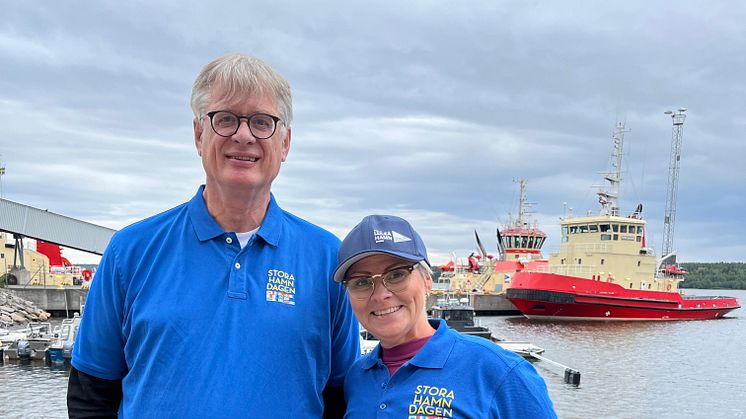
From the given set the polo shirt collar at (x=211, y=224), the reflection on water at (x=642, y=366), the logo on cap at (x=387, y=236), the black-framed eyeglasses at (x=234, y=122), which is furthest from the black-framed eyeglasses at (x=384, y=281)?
the reflection on water at (x=642, y=366)

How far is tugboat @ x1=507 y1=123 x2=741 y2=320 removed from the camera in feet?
133

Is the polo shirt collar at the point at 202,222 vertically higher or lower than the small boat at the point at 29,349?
higher

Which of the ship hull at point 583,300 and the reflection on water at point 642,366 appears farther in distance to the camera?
the ship hull at point 583,300

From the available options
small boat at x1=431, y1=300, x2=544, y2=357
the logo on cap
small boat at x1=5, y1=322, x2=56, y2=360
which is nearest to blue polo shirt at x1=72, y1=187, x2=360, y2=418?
the logo on cap

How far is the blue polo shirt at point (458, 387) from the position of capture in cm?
228

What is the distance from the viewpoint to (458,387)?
229cm

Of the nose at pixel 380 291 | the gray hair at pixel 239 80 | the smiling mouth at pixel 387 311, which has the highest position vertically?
the gray hair at pixel 239 80

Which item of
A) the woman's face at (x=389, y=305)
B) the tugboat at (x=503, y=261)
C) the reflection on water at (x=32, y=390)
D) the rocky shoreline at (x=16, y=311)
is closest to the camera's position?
the woman's face at (x=389, y=305)

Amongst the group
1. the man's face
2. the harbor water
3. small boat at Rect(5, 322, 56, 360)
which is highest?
the man's face

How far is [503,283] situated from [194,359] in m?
51.7

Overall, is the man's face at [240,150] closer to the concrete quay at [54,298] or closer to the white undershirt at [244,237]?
the white undershirt at [244,237]

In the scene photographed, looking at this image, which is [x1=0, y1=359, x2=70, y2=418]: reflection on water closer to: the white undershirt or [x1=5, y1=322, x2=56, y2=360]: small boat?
[x1=5, y1=322, x2=56, y2=360]: small boat

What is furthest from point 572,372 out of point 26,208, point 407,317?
point 26,208

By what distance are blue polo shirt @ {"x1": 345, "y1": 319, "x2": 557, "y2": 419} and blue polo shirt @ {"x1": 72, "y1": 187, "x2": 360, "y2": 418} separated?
0.30m
